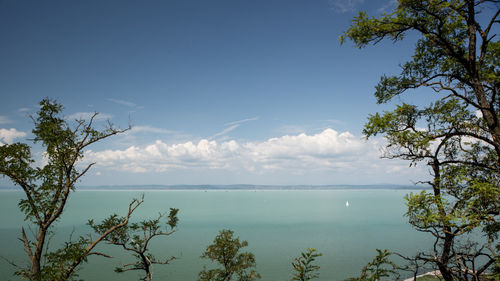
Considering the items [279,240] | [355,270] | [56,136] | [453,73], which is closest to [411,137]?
[453,73]

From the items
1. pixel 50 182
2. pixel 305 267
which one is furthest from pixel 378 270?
pixel 50 182

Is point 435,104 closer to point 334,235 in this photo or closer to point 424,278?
point 424,278

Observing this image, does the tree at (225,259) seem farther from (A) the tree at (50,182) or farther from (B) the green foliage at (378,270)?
(B) the green foliage at (378,270)

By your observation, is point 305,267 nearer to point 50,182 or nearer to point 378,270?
point 378,270

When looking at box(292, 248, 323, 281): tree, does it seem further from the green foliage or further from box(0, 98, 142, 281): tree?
box(0, 98, 142, 281): tree

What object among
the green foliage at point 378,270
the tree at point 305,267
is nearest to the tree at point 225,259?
the tree at point 305,267

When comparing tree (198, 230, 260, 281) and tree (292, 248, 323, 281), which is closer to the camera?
tree (292, 248, 323, 281)

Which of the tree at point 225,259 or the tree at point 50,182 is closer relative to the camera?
the tree at point 50,182

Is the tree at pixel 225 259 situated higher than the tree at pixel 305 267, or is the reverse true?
the tree at pixel 305 267

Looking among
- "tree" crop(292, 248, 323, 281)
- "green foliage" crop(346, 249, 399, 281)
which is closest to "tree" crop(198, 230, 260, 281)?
"tree" crop(292, 248, 323, 281)

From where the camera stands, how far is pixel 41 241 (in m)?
9.62

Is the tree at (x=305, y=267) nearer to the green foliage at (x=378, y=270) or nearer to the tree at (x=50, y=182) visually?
the green foliage at (x=378, y=270)

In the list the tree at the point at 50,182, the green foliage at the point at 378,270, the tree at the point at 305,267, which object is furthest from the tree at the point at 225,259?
the green foliage at the point at 378,270

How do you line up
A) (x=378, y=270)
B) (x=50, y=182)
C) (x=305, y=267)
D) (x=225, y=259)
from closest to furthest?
(x=378, y=270) → (x=305, y=267) → (x=50, y=182) → (x=225, y=259)
